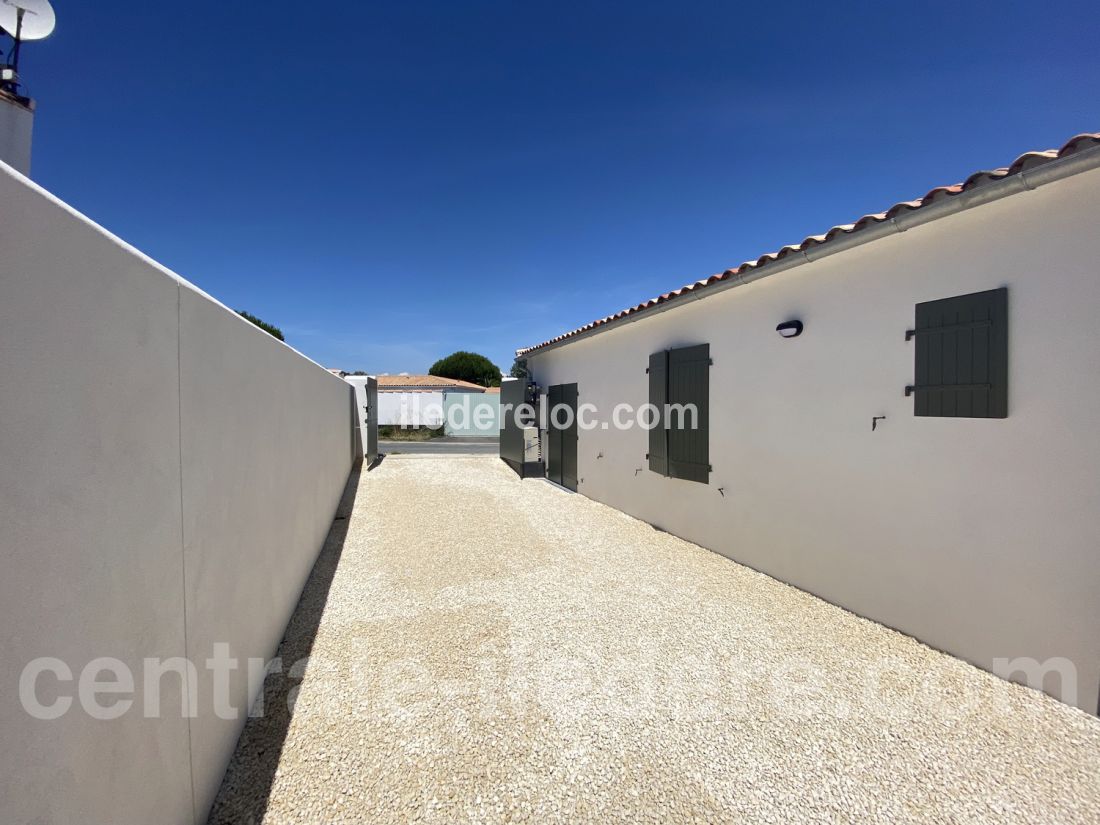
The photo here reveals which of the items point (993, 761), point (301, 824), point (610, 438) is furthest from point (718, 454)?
point (301, 824)

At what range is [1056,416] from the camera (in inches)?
115

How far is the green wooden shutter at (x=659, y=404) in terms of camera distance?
6.73m

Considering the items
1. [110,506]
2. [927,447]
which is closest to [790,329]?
[927,447]

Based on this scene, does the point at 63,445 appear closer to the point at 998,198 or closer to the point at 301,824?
the point at 301,824

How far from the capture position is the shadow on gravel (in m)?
2.07

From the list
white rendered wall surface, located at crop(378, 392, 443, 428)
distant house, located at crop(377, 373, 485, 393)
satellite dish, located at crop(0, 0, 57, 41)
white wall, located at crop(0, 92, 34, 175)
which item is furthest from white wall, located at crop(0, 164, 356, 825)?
distant house, located at crop(377, 373, 485, 393)

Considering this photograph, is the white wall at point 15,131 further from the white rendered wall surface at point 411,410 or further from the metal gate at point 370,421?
the white rendered wall surface at point 411,410

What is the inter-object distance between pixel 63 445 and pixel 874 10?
7927 millimetres

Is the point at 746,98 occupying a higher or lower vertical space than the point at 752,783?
higher

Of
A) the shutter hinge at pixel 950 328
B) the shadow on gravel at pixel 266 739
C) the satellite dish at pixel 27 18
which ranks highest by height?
the satellite dish at pixel 27 18

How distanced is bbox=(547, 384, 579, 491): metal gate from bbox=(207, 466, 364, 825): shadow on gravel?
6616mm

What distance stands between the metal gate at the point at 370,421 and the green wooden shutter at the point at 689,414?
10.2m

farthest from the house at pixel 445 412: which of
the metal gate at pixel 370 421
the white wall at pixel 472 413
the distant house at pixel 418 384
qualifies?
the metal gate at pixel 370 421

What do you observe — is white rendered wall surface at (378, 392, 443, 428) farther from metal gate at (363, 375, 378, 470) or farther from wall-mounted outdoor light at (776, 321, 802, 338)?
wall-mounted outdoor light at (776, 321, 802, 338)
